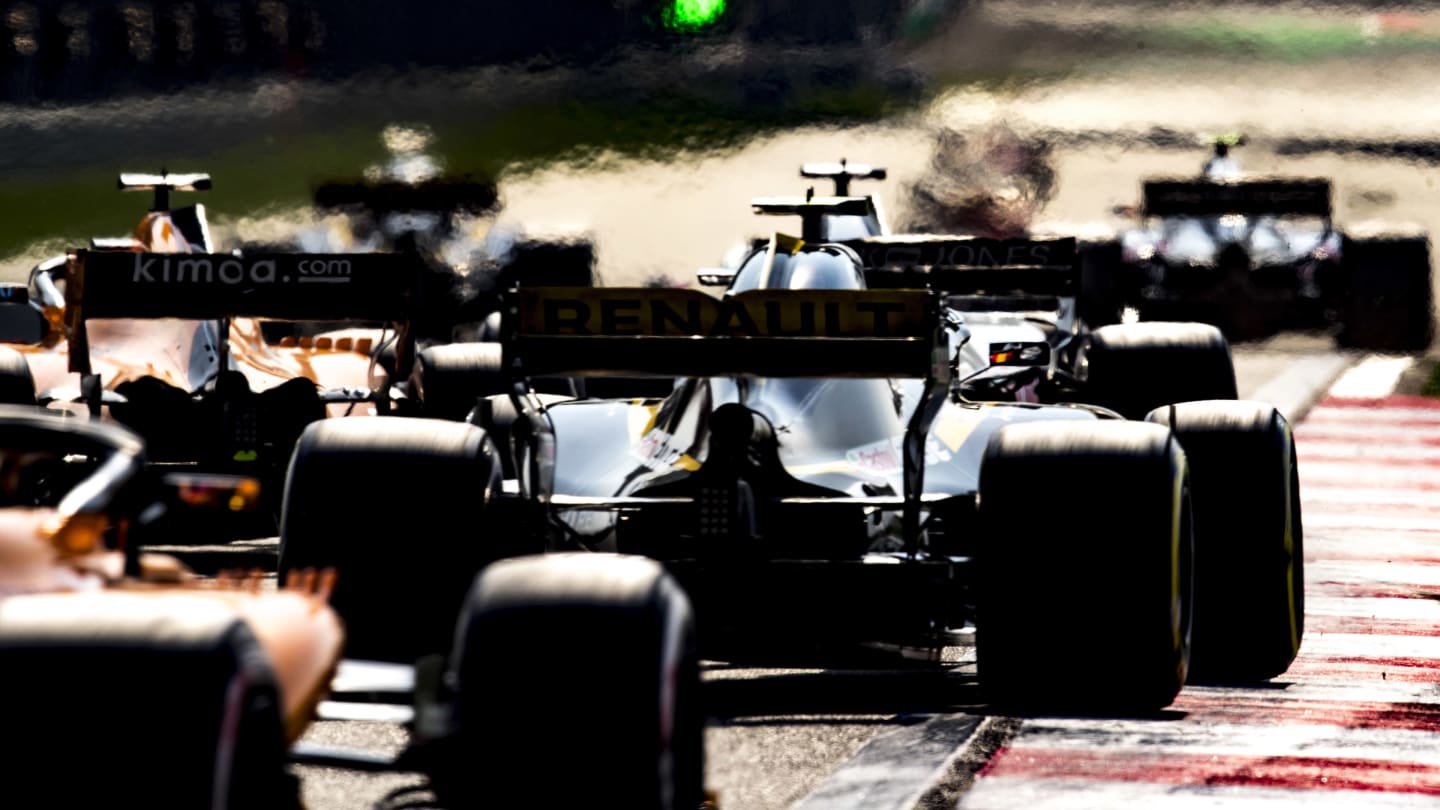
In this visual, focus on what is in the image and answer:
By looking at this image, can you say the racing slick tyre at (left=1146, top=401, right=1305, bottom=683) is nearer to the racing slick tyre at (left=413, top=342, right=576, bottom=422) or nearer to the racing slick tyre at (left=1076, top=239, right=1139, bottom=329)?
the racing slick tyre at (left=413, top=342, right=576, bottom=422)

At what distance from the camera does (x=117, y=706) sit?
156 inches

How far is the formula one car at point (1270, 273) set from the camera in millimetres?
25781

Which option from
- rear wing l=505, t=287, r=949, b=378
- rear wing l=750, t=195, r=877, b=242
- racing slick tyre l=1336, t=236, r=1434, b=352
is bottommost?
racing slick tyre l=1336, t=236, r=1434, b=352

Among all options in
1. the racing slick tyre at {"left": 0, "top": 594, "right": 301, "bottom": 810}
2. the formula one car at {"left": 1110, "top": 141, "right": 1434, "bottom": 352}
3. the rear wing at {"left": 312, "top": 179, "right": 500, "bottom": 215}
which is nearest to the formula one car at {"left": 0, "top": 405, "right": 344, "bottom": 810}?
the racing slick tyre at {"left": 0, "top": 594, "right": 301, "bottom": 810}

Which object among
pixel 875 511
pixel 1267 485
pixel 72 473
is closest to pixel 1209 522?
pixel 1267 485

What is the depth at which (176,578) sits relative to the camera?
4.97m

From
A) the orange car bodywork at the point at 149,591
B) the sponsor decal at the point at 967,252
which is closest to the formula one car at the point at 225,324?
the sponsor decal at the point at 967,252

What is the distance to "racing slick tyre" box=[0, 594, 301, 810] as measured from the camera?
394 centimetres

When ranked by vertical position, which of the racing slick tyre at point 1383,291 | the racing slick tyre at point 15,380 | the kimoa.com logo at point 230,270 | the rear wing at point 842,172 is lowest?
the racing slick tyre at point 1383,291

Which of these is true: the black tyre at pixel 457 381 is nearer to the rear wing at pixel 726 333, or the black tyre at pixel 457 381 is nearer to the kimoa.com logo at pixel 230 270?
the kimoa.com logo at pixel 230 270

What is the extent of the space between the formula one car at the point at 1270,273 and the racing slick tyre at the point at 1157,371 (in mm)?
14033

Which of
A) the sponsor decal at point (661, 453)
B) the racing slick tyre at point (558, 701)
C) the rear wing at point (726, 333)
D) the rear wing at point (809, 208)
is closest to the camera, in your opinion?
the racing slick tyre at point (558, 701)

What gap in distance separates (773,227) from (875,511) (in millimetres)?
15072

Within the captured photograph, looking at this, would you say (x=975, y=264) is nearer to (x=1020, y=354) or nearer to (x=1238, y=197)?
(x=1020, y=354)
